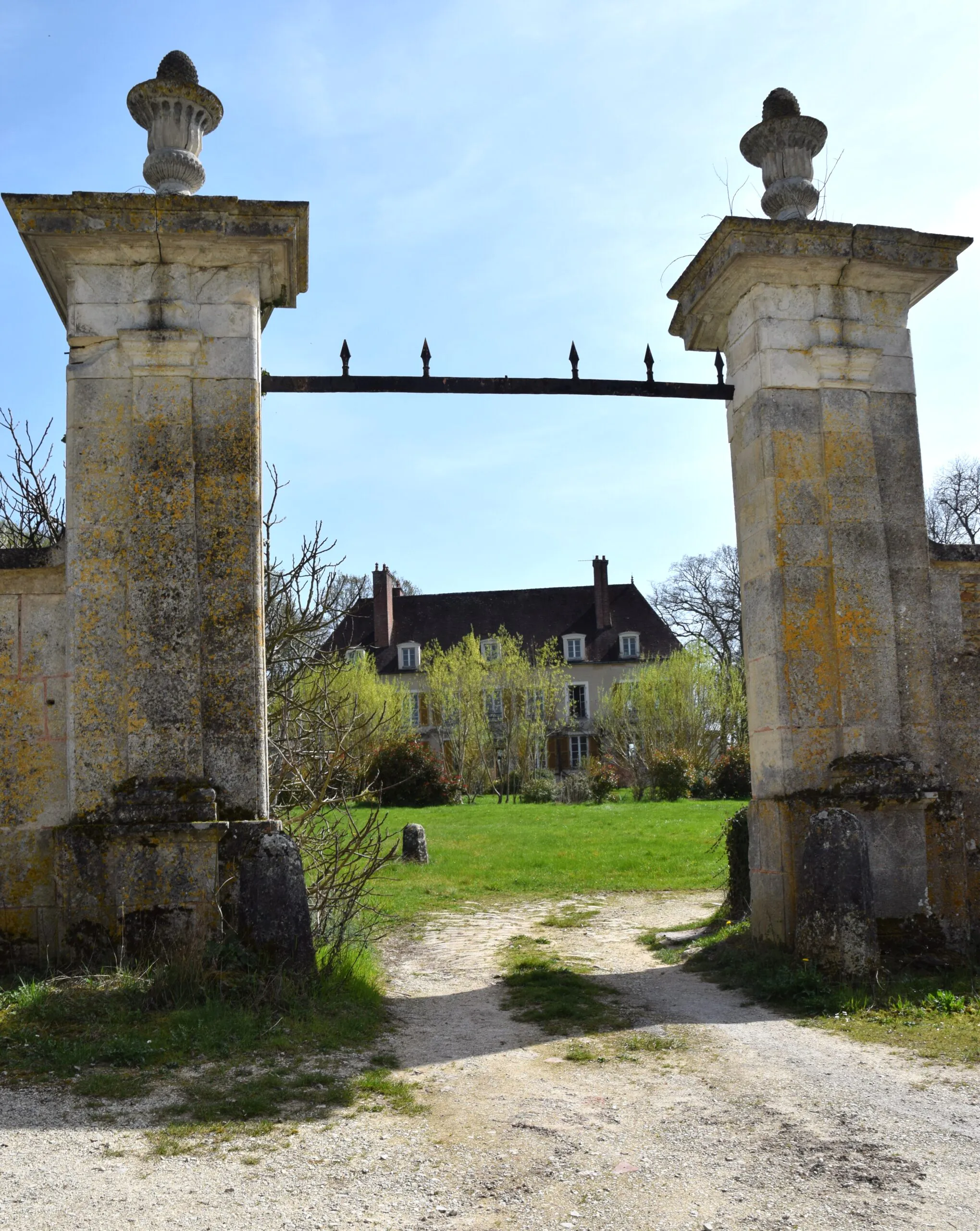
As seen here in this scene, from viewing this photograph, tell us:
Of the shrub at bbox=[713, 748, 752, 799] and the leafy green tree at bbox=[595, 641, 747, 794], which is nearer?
the shrub at bbox=[713, 748, 752, 799]

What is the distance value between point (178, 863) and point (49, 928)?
77cm

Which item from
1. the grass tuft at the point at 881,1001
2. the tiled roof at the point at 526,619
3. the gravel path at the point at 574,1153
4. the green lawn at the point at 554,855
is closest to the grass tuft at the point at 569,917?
the green lawn at the point at 554,855

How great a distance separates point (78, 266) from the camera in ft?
18.3

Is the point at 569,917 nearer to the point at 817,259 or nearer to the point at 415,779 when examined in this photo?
the point at 817,259

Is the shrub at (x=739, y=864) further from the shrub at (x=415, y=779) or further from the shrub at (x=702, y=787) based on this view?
the shrub at (x=702, y=787)

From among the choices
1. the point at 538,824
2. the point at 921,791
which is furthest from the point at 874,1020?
the point at 538,824

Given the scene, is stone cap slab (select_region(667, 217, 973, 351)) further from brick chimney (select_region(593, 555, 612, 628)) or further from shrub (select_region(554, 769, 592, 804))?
brick chimney (select_region(593, 555, 612, 628))

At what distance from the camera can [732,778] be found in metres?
24.5

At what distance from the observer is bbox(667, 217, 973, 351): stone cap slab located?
6.07m

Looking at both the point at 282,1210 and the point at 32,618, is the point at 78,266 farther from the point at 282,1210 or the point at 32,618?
the point at 282,1210

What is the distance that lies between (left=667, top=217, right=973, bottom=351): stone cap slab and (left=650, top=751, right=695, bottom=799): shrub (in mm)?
19049

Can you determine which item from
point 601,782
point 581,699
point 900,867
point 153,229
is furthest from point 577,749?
point 153,229

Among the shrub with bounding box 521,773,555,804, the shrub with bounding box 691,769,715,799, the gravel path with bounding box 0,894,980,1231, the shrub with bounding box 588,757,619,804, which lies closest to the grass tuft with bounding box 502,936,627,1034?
the gravel path with bounding box 0,894,980,1231

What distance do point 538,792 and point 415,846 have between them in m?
13.1
